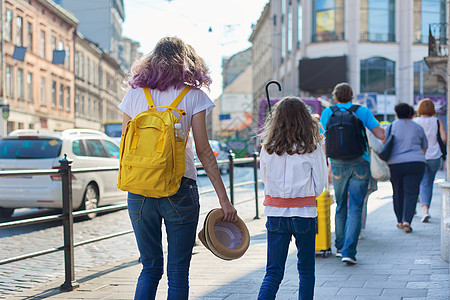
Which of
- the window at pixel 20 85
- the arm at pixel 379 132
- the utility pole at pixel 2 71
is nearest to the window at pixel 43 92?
the window at pixel 20 85

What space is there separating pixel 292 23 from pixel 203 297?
43274 mm

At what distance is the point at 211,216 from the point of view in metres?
3.53

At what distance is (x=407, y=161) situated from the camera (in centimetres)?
855

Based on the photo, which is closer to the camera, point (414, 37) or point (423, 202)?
point (423, 202)

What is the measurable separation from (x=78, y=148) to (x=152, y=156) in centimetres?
828

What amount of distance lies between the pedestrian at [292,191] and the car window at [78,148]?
727 centimetres

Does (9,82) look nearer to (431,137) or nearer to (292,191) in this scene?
(431,137)

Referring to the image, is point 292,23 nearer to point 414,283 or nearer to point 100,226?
point 100,226

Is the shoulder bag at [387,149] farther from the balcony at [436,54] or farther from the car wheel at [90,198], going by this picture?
the balcony at [436,54]

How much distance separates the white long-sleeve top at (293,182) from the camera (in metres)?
4.21

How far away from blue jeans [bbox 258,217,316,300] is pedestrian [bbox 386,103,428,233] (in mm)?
4682

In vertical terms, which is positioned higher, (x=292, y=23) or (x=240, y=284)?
(x=292, y=23)

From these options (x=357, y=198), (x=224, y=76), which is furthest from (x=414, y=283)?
Result: (x=224, y=76)

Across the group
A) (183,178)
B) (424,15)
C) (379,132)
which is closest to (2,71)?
(424,15)
